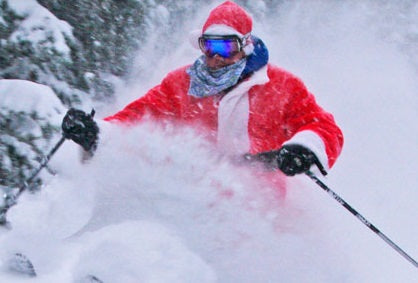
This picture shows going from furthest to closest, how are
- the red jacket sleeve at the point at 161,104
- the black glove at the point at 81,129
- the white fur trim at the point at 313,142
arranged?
the red jacket sleeve at the point at 161,104, the black glove at the point at 81,129, the white fur trim at the point at 313,142

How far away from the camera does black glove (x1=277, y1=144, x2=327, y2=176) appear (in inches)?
110

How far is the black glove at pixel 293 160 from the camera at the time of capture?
9.14 ft

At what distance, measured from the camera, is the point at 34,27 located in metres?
4.87

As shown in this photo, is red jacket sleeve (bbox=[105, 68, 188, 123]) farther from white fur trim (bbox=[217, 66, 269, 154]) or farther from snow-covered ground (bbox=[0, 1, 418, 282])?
white fur trim (bbox=[217, 66, 269, 154])

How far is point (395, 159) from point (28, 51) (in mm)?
5652

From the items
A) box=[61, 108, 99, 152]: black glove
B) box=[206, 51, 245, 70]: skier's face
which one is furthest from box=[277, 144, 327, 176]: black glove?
box=[61, 108, 99, 152]: black glove

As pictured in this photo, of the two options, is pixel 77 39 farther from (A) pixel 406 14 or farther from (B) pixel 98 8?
(A) pixel 406 14

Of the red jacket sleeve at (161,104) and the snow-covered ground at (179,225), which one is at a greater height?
the red jacket sleeve at (161,104)

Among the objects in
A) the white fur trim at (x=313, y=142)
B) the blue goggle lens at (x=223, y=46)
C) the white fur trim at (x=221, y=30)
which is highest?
the white fur trim at (x=221, y=30)

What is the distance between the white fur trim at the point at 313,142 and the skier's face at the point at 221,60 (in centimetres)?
61

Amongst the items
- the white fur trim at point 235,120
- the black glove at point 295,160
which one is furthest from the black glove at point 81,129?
the black glove at point 295,160

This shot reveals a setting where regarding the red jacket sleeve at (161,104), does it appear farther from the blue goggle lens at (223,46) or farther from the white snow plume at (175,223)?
the blue goggle lens at (223,46)

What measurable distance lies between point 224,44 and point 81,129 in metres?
0.95

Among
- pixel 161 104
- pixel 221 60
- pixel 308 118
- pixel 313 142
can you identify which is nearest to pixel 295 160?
pixel 313 142
